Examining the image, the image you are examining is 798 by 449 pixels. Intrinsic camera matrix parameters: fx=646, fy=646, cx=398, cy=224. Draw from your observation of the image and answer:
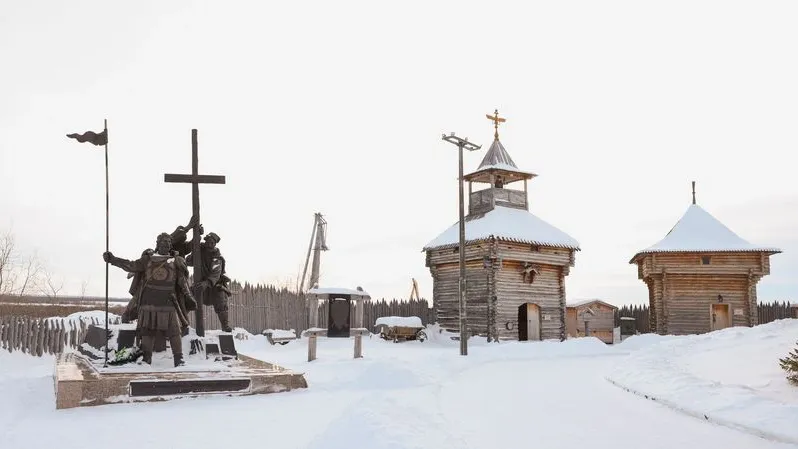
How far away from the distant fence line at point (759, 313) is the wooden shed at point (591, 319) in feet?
9.50

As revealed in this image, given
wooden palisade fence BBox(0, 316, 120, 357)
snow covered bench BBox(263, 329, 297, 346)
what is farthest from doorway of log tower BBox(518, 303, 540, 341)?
wooden palisade fence BBox(0, 316, 120, 357)

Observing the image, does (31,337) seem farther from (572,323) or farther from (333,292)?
(572,323)

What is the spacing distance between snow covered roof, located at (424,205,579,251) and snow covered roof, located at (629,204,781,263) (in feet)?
17.9

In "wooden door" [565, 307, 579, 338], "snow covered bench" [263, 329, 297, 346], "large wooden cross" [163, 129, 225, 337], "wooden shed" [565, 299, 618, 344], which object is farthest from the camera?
"wooden door" [565, 307, 579, 338]

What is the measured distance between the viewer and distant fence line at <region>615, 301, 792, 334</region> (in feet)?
114

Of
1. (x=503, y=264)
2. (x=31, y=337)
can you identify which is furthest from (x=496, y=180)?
(x=31, y=337)

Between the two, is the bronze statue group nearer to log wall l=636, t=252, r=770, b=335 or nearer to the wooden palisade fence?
the wooden palisade fence

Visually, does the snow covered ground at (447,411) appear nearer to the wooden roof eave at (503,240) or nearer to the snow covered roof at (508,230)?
the wooden roof eave at (503,240)

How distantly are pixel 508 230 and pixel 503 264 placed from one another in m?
1.46

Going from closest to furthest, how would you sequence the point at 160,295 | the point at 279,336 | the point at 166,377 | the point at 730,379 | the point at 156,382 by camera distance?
1. the point at 156,382
2. the point at 166,377
3. the point at 160,295
4. the point at 730,379
5. the point at 279,336

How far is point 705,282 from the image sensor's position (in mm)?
30625

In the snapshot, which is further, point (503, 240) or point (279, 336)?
point (503, 240)

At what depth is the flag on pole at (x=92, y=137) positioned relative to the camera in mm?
10617

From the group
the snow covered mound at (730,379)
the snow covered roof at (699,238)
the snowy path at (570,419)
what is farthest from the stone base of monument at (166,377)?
the snow covered roof at (699,238)
